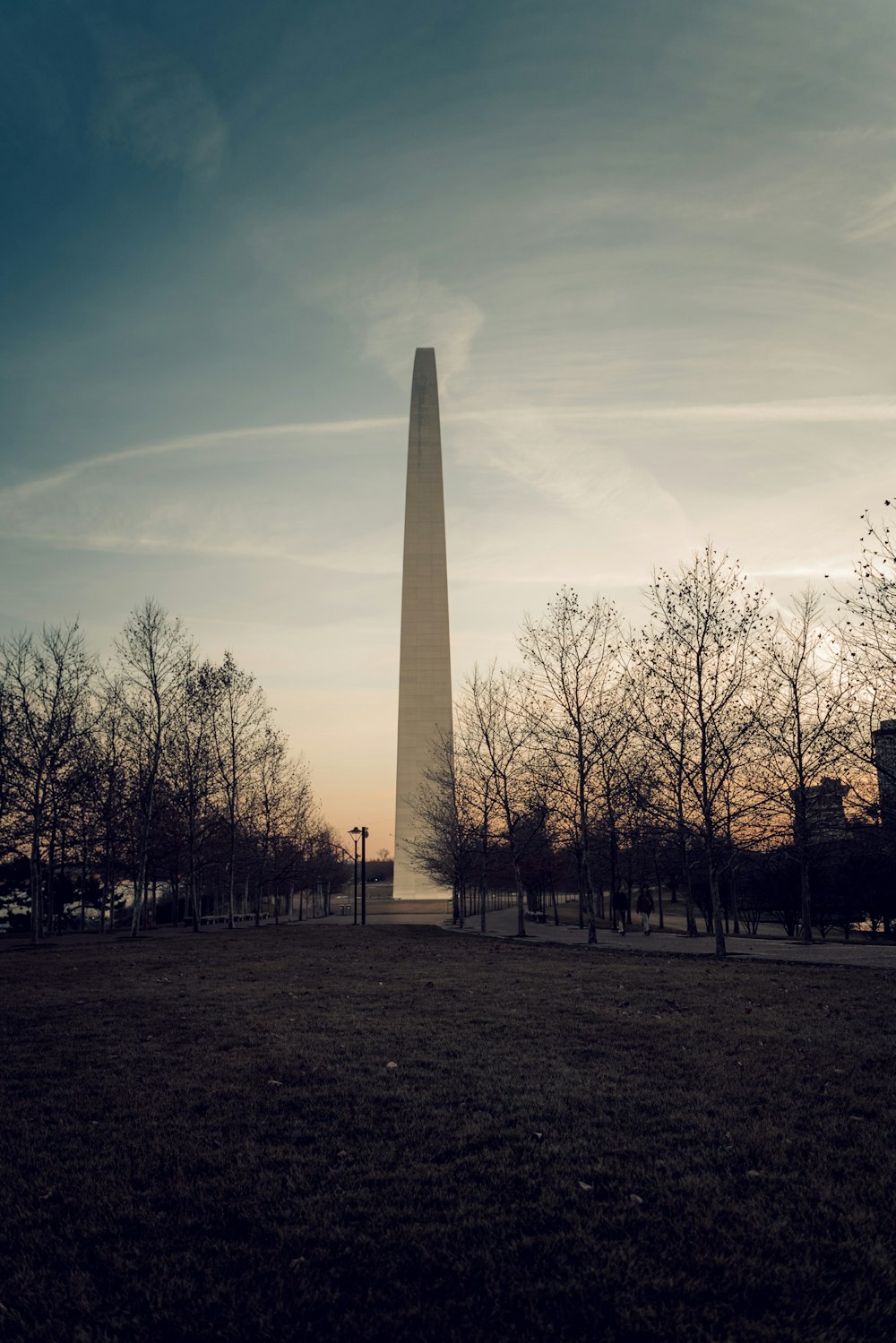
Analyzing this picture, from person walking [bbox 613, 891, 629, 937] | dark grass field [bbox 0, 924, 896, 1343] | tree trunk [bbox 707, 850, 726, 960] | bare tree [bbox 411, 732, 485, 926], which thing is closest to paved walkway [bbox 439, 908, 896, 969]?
tree trunk [bbox 707, 850, 726, 960]

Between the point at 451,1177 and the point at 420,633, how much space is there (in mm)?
58096

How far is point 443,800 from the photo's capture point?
1806 inches

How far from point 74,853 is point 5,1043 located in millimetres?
38649

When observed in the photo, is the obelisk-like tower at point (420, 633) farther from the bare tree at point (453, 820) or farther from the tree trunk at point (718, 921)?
the tree trunk at point (718, 921)

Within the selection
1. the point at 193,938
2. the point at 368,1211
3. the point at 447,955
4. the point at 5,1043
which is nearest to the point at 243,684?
the point at 193,938

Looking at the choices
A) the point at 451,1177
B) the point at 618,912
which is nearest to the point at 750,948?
the point at 618,912

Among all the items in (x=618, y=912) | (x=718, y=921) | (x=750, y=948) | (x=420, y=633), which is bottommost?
(x=618, y=912)

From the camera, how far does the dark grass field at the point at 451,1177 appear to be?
3.74 meters

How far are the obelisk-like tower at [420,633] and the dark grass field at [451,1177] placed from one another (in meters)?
50.2

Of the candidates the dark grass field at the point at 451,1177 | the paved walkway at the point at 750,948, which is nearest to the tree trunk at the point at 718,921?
the paved walkway at the point at 750,948

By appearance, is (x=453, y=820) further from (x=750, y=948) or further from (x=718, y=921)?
(x=718, y=921)

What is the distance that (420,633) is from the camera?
206 feet

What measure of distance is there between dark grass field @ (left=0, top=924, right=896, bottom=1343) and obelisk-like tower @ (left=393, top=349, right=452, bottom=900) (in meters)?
50.2

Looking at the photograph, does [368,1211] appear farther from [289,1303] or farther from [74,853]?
[74,853]
